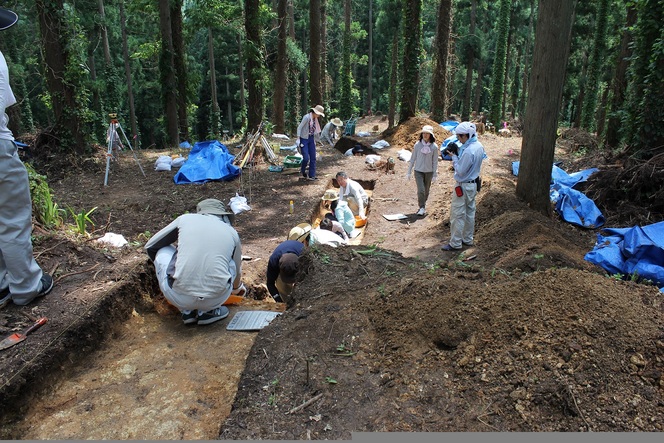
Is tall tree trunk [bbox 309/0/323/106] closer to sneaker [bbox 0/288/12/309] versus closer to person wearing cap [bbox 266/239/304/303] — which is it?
person wearing cap [bbox 266/239/304/303]

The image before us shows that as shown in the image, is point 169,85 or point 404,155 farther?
point 169,85

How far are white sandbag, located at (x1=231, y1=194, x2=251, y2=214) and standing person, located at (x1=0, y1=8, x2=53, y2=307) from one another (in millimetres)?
5010

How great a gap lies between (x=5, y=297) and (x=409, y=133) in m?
13.9

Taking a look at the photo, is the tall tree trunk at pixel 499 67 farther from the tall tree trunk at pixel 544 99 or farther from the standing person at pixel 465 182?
the standing person at pixel 465 182

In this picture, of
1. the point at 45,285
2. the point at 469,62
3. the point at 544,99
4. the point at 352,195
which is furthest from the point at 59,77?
the point at 469,62

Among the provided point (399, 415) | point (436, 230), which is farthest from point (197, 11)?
point (399, 415)

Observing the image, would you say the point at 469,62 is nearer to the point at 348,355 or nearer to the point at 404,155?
the point at 404,155

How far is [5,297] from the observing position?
12.5 feet

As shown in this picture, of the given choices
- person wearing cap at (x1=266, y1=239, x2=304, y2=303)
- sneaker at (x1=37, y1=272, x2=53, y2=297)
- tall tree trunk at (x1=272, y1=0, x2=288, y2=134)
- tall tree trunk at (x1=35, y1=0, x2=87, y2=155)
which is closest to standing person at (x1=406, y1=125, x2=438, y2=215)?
person wearing cap at (x1=266, y1=239, x2=304, y2=303)

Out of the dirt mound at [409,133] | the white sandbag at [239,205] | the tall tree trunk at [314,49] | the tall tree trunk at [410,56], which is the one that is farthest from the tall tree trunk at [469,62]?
the white sandbag at [239,205]

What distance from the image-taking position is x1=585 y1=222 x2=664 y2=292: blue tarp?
5250mm

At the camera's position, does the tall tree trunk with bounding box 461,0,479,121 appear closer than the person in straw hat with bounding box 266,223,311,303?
No

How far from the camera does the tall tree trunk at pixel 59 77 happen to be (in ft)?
33.0

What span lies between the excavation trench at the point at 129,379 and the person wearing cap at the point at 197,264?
29cm
